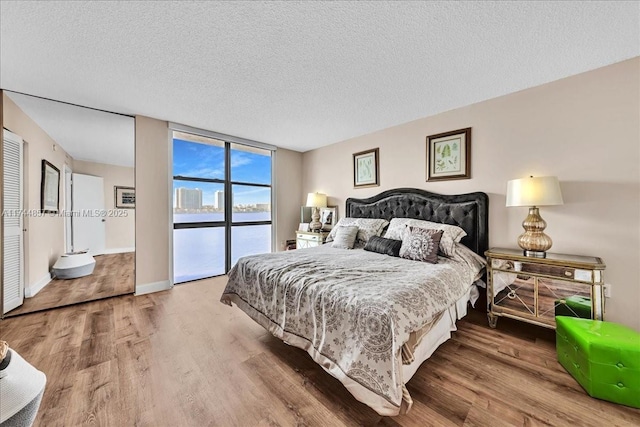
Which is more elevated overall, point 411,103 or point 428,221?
point 411,103

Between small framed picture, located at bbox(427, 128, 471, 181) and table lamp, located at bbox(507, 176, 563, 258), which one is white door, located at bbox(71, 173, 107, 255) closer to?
small framed picture, located at bbox(427, 128, 471, 181)

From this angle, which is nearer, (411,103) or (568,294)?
(568,294)

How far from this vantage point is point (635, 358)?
1.46 meters

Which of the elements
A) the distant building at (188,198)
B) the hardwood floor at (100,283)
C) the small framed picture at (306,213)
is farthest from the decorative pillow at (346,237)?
the hardwood floor at (100,283)

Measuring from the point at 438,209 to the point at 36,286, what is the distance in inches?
204

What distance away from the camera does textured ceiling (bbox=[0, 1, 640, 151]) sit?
61.4 inches

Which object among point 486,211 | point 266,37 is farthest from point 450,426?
point 266,37

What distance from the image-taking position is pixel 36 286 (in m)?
3.09

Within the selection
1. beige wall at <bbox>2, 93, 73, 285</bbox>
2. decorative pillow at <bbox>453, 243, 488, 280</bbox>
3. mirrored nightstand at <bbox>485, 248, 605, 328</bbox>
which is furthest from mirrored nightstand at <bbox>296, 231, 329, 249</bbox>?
beige wall at <bbox>2, 93, 73, 285</bbox>

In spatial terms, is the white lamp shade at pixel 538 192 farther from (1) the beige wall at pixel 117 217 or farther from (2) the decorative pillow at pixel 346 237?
(1) the beige wall at pixel 117 217

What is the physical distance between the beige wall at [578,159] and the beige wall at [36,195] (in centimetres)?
506

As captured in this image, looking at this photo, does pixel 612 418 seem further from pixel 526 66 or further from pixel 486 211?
pixel 526 66

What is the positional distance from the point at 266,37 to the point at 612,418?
322cm

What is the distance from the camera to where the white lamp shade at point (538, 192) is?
2.15m
